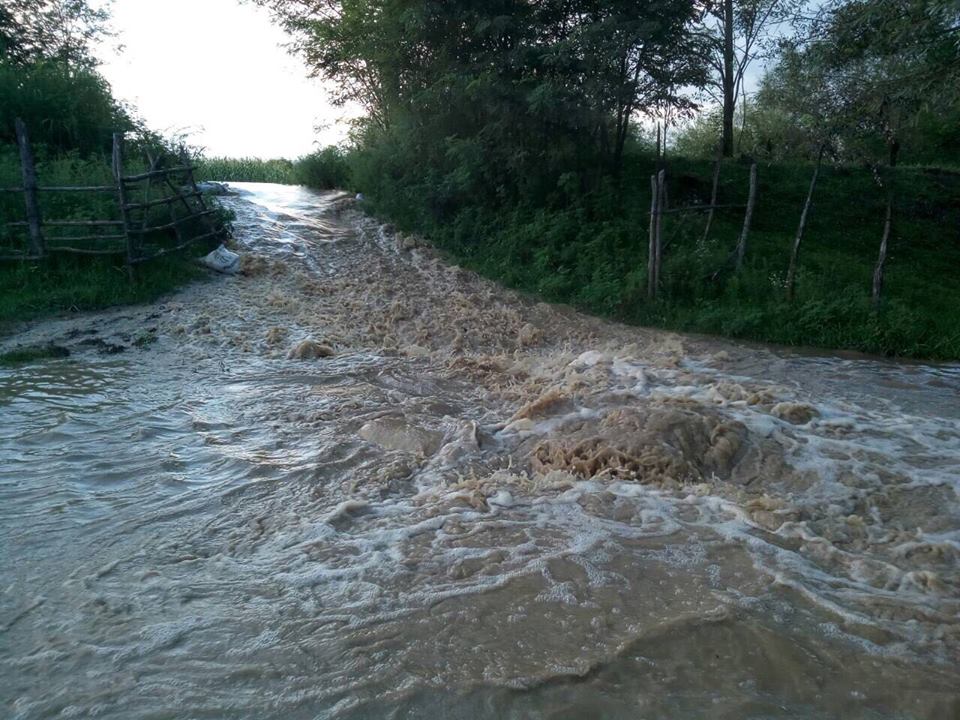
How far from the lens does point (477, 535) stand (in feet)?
13.9

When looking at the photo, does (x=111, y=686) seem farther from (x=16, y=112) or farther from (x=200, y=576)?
(x=16, y=112)

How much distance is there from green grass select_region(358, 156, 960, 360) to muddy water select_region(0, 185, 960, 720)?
29.7 inches

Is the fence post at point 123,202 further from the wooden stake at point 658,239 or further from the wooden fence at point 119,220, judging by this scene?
the wooden stake at point 658,239

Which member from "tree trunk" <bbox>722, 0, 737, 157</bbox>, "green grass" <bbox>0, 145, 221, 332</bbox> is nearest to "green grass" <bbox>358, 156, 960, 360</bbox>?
"tree trunk" <bbox>722, 0, 737, 157</bbox>

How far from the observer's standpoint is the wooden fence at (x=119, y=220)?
31.9 feet

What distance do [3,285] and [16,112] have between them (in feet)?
17.1

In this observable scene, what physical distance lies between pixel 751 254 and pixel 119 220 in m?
9.06

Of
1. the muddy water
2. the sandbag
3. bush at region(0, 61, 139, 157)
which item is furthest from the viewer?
bush at region(0, 61, 139, 157)

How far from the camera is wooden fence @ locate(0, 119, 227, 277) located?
31.9ft

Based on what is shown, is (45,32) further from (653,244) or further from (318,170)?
(653,244)

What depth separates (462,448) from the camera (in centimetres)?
557

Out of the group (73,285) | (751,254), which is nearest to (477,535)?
(751,254)

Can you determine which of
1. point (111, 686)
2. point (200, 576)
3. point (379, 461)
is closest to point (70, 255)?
point (379, 461)

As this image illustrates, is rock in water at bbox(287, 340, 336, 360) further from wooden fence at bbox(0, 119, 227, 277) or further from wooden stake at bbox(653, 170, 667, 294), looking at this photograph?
wooden stake at bbox(653, 170, 667, 294)
